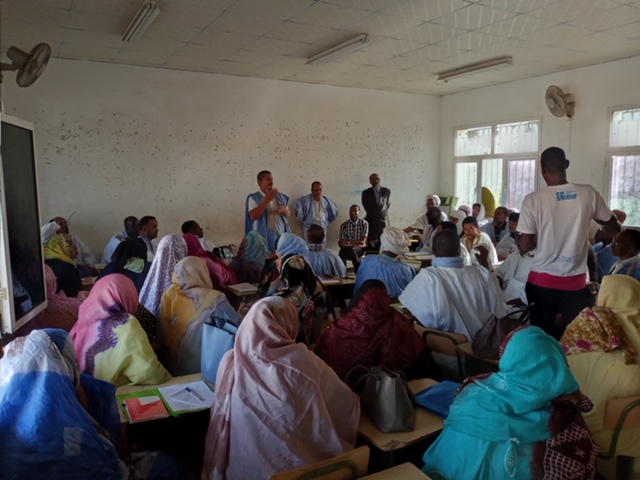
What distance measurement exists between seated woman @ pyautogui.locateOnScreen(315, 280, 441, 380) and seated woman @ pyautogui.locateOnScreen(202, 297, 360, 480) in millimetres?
479

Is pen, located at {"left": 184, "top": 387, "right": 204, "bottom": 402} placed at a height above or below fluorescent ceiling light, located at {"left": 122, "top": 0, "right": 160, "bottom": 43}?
below

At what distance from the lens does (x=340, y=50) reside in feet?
20.6

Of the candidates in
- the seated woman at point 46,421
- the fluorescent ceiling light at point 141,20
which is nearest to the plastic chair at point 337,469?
the seated woman at point 46,421

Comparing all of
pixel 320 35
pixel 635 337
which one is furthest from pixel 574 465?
pixel 320 35

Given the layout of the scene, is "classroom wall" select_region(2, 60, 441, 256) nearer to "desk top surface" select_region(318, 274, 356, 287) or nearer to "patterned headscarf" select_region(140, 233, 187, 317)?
"desk top surface" select_region(318, 274, 356, 287)

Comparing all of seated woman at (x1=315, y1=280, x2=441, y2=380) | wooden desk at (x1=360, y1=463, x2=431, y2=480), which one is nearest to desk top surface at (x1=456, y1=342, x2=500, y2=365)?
seated woman at (x1=315, y1=280, x2=441, y2=380)

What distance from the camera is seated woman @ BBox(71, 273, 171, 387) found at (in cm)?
255

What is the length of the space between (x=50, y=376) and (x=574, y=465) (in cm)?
173

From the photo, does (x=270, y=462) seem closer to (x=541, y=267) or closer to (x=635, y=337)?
(x=635, y=337)

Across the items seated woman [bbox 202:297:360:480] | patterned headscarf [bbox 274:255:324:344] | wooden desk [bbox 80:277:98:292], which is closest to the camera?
seated woman [bbox 202:297:360:480]

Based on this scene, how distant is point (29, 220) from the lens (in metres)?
2.38

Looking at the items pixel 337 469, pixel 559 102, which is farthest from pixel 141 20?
pixel 559 102

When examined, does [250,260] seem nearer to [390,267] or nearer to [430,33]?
[390,267]

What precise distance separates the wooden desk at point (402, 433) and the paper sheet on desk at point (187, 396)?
2.26ft
